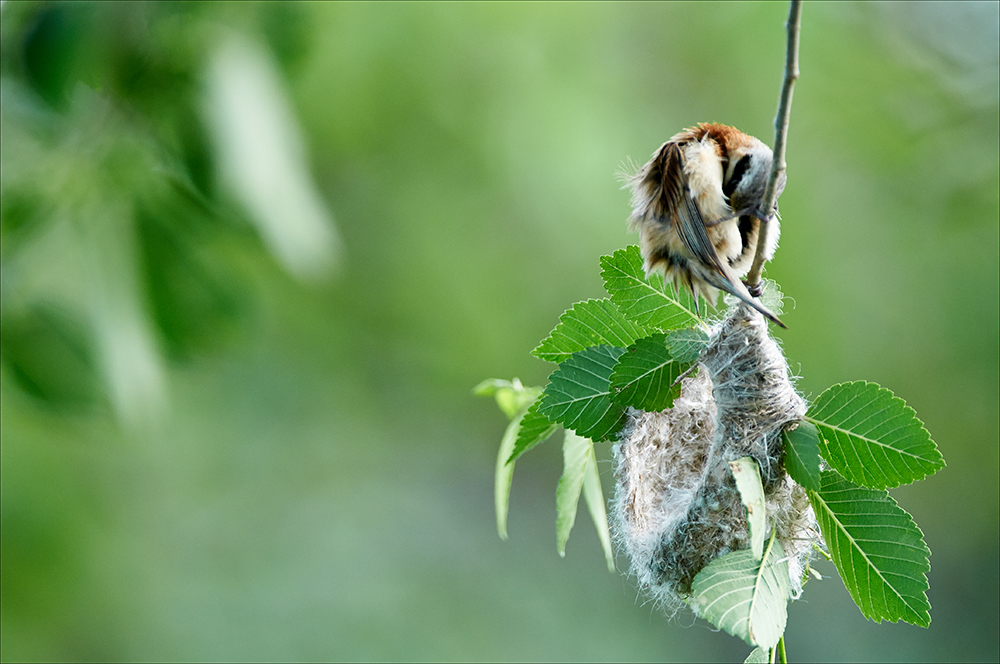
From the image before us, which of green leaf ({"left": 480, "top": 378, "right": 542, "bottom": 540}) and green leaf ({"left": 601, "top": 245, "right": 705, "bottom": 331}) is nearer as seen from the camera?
green leaf ({"left": 601, "top": 245, "right": 705, "bottom": 331})

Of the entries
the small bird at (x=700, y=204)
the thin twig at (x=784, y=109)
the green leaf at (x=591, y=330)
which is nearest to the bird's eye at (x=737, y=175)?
the small bird at (x=700, y=204)

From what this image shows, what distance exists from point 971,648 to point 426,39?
509 centimetres

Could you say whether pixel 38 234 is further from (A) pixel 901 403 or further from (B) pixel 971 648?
(B) pixel 971 648

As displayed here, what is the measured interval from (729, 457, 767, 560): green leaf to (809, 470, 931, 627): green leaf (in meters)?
0.08

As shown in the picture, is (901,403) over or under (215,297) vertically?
under

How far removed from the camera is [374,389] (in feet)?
18.4

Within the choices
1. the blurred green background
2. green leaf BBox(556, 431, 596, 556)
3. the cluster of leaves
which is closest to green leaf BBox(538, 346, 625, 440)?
the cluster of leaves

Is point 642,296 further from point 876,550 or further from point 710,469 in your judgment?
point 876,550

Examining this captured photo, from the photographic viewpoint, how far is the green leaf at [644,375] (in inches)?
37.3

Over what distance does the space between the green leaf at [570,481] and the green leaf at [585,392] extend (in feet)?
0.35

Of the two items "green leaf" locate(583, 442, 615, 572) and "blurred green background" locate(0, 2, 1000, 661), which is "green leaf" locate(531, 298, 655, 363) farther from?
"blurred green background" locate(0, 2, 1000, 661)

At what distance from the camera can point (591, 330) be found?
104 centimetres

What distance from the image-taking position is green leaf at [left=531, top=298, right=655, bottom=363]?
40.8 inches

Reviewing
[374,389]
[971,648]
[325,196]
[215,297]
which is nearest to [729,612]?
[215,297]
